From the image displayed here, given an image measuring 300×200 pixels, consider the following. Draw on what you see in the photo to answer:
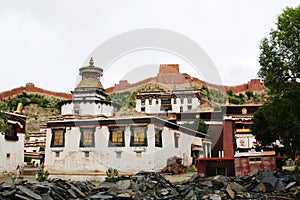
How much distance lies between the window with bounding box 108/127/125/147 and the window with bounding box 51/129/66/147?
3.99 meters

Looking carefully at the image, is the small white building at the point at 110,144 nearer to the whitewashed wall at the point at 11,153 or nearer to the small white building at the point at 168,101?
the whitewashed wall at the point at 11,153

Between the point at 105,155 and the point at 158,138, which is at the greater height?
the point at 158,138

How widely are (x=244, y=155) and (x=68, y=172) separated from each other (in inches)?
511

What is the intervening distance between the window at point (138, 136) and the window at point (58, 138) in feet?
18.8

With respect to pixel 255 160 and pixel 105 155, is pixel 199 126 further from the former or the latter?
pixel 255 160

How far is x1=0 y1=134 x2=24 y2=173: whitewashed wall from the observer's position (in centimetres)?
3067

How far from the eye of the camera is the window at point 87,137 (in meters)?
26.1

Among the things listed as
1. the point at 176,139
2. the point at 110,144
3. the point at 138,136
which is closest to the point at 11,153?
the point at 110,144

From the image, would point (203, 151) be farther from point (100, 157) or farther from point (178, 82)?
point (178, 82)

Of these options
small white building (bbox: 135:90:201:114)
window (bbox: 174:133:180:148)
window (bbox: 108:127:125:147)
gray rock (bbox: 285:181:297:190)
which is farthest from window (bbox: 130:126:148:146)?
small white building (bbox: 135:90:201:114)

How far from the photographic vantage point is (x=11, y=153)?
105 ft

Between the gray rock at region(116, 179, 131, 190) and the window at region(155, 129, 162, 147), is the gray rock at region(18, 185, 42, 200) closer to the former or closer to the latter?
the gray rock at region(116, 179, 131, 190)

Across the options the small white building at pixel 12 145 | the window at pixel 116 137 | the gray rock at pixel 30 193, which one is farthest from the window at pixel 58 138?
the gray rock at pixel 30 193

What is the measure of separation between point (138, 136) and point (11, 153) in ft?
46.4
